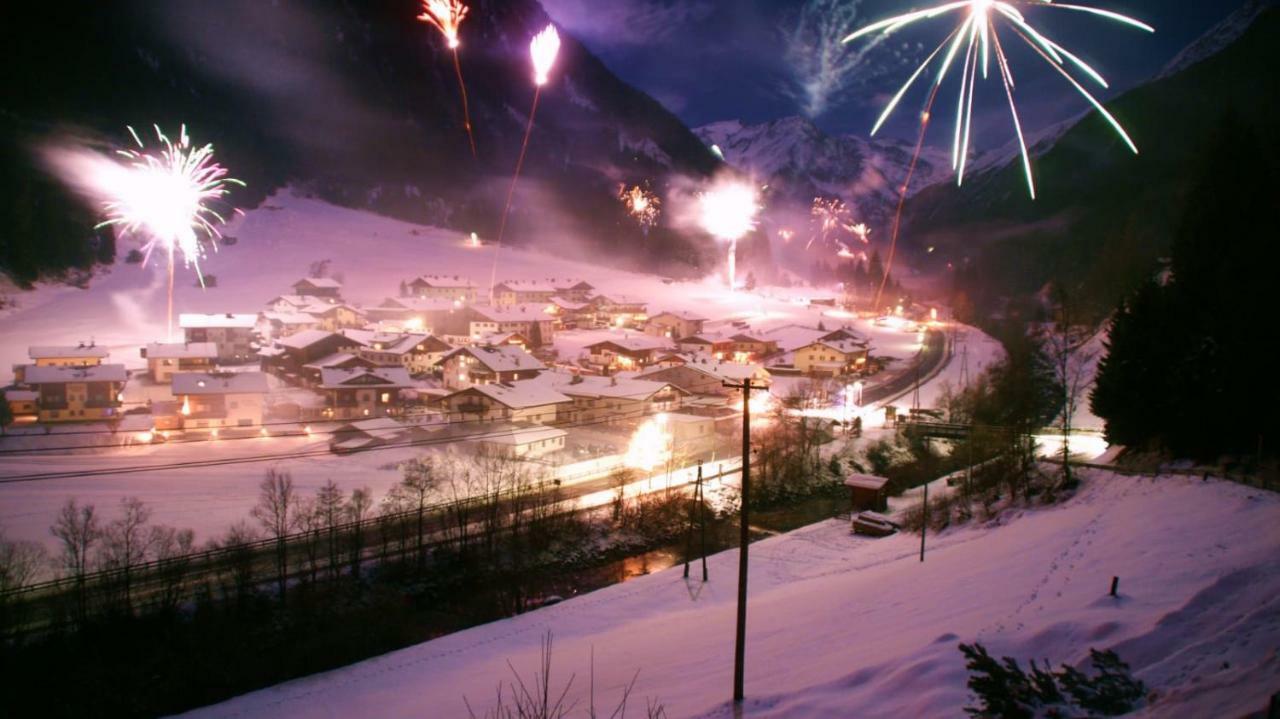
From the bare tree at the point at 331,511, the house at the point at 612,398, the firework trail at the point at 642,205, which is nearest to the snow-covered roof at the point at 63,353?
the bare tree at the point at 331,511

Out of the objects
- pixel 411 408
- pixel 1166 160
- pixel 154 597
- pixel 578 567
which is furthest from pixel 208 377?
pixel 1166 160

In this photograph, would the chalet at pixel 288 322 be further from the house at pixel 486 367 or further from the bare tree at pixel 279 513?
the bare tree at pixel 279 513

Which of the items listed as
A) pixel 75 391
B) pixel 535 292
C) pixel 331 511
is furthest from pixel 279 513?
pixel 535 292

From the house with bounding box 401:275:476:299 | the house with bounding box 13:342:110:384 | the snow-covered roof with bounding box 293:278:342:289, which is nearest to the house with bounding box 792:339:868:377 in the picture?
the house with bounding box 401:275:476:299

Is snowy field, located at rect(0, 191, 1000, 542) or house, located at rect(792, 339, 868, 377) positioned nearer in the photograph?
snowy field, located at rect(0, 191, 1000, 542)

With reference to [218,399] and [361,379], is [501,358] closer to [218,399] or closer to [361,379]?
A: [361,379]

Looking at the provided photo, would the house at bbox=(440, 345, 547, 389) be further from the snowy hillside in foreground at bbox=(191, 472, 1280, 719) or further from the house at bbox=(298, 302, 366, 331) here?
the snowy hillside in foreground at bbox=(191, 472, 1280, 719)
